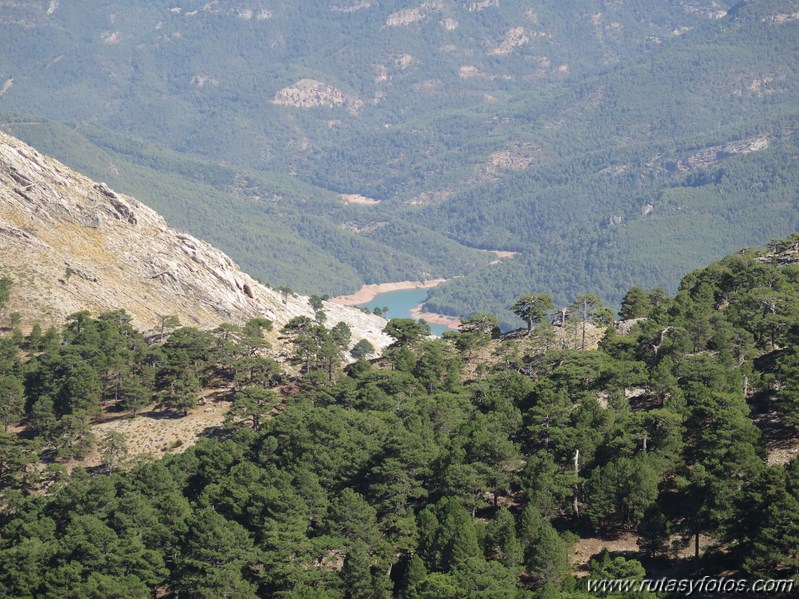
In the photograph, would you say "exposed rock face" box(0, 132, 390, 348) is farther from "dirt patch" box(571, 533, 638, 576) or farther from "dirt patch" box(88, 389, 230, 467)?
"dirt patch" box(571, 533, 638, 576)

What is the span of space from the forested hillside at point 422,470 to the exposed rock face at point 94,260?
1897 centimetres

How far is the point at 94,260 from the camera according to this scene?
597 ft

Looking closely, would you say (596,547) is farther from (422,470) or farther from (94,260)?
(94,260)

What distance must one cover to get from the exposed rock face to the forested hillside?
19.0 metres

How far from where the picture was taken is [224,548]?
340 feet

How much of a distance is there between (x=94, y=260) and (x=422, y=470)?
8741 cm

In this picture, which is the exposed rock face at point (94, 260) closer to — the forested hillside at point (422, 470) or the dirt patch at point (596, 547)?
the forested hillside at point (422, 470)

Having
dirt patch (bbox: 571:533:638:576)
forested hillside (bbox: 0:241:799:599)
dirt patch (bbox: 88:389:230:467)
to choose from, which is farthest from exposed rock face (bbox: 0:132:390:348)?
dirt patch (bbox: 571:533:638:576)

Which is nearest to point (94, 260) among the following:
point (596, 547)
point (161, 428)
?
point (161, 428)

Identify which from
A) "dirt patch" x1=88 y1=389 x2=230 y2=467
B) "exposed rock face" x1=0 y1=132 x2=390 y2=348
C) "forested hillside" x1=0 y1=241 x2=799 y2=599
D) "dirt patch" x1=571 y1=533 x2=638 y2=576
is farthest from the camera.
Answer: "exposed rock face" x1=0 y1=132 x2=390 y2=348

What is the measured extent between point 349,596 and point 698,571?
28.8 meters

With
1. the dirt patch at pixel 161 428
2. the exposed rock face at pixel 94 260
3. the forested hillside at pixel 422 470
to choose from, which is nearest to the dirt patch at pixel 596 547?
the forested hillside at pixel 422 470

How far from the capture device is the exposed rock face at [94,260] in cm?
17000

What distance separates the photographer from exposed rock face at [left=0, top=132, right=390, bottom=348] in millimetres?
170000
